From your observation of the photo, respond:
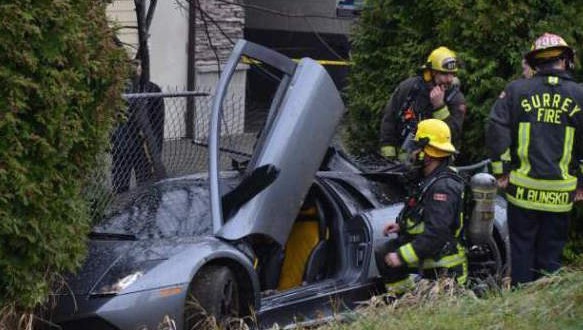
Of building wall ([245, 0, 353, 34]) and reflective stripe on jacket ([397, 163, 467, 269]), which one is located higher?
reflective stripe on jacket ([397, 163, 467, 269])

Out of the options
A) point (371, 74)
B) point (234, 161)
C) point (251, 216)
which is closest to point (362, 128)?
point (371, 74)

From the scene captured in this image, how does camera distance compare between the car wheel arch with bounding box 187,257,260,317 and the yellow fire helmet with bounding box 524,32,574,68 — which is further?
the yellow fire helmet with bounding box 524,32,574,68

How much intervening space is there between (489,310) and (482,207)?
4.98ft

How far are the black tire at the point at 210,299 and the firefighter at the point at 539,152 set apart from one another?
2022 millimetres

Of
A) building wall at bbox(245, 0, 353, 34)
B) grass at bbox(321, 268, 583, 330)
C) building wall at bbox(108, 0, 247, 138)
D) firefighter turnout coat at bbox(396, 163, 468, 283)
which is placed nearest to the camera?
grass at bbox(321, 268, 583, 330)

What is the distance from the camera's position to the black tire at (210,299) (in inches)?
225

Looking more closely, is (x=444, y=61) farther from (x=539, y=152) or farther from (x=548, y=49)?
(x=539, y=152)

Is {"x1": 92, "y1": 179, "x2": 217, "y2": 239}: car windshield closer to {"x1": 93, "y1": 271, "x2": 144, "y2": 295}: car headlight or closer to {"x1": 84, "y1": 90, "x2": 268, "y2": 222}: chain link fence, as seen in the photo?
{"x1": 84, "y1": 90, "x2": 268, "y2": 222}: chain link fence

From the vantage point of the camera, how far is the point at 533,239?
6.97 metres

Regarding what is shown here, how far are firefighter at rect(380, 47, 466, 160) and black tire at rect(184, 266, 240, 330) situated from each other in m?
2.66

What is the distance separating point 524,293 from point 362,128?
15.4ft

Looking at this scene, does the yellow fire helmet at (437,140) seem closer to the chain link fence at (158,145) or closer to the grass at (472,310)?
the grass at (472,310)

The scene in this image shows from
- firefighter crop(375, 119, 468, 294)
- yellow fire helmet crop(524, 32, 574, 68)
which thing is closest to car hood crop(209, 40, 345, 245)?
firefighter crop(375, 119, 468, 294)

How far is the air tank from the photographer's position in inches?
249
